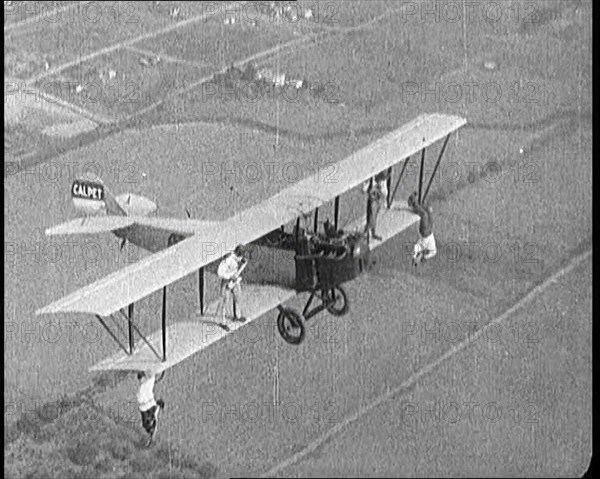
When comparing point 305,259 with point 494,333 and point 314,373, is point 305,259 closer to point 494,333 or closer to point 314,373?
point 314,373

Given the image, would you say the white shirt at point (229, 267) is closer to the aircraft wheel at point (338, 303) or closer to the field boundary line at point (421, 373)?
the aircraft wheel at point (338, 303)

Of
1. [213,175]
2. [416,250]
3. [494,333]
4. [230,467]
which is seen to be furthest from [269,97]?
[230,467]

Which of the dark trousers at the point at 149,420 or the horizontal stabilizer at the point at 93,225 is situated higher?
the horizontal stabilizer at the point at 93,225

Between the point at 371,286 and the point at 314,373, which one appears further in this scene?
the point at 371,286

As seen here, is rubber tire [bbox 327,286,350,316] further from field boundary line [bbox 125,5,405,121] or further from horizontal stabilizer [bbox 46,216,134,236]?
field boundary line [bbox 125,5,405,121]

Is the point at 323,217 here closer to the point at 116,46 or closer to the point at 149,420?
the point at 149,420

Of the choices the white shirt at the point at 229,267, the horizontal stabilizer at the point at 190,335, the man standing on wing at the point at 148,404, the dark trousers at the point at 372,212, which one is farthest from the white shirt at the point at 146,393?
the dark trousers at the point at 372,212

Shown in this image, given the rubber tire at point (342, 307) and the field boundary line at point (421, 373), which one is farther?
the rubber tire at point (342, 307)
